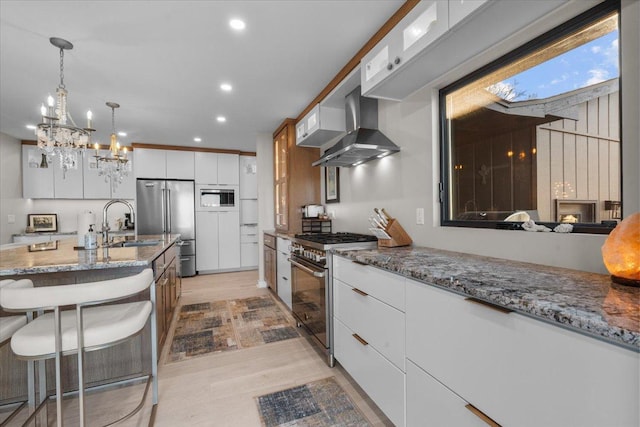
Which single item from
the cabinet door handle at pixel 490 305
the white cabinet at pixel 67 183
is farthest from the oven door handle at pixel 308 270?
the white cabinet at pixel 67 183

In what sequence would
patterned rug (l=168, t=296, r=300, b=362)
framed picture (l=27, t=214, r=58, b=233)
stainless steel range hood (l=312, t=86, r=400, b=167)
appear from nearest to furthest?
stainless steel range hood (l=312, t=86, r=400, b=167), patterned rug (l=168, t=296, r=300, b=362), framed picture (l=27, t=214, r=58, b=233)

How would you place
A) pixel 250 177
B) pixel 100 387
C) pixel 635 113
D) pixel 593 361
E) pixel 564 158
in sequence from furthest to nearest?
pixel 250 177, pixel 100 387, pixel 564 158, pixel 635 113, pixel 593 361

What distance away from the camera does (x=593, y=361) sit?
0.67m

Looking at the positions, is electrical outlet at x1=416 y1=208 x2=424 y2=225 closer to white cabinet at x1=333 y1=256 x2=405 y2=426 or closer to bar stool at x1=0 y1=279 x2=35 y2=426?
white cabinet at x1=333 y1=256 x2=405 y2=426

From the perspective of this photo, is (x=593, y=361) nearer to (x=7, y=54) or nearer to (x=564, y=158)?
(x=564, y=158)

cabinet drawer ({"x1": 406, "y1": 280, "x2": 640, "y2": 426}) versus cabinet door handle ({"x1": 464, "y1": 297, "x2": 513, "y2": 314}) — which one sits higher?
cabinet door handle ({"x1": 464, "y1": 297, "x2": 513, "y2": 314})

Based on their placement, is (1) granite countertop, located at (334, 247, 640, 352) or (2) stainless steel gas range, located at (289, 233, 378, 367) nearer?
(1) granite countertop, located at (334, 247, 640, 352)

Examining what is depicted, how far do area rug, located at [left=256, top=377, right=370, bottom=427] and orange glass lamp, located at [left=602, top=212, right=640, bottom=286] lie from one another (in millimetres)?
1379

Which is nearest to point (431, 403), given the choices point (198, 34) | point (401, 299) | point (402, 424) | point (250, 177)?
point (402, 424)

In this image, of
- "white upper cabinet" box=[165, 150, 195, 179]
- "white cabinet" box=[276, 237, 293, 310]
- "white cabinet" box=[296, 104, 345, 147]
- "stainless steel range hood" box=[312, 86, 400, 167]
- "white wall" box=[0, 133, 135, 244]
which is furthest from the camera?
"white upper cabinet" box=[165, 150, 195, 179]

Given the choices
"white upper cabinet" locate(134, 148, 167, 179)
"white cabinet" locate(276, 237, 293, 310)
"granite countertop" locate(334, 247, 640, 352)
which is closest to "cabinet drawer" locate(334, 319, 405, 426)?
"granite countertop" locate(334, 247, 640, 352)

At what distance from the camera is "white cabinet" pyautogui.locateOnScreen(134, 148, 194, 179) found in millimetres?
5242

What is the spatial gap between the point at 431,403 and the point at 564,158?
4.18 ft

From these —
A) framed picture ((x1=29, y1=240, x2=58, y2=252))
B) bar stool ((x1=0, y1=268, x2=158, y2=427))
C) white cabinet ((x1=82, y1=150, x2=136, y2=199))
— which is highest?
white cabinet ((x1=82, y1=150, x2=136, y2=199))
